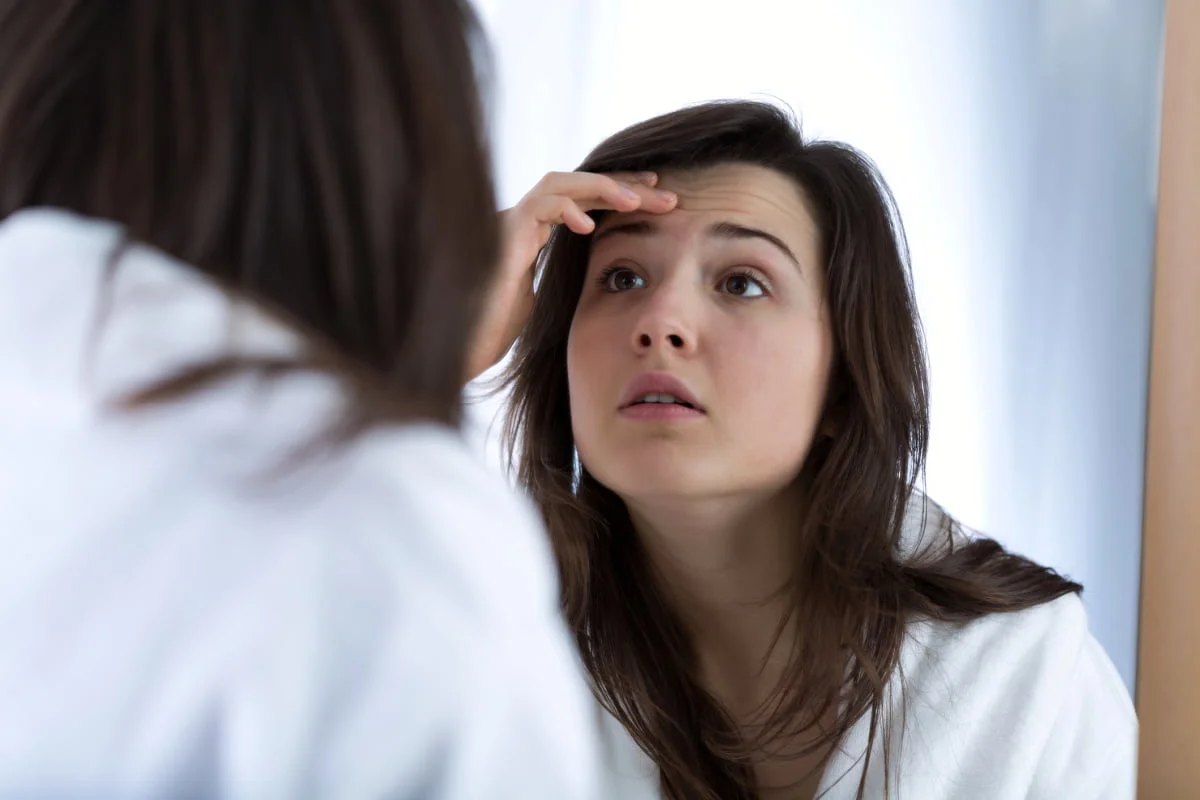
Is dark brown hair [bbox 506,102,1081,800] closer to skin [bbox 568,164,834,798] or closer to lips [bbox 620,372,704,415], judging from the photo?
skin [bbox 568,164,834,798]

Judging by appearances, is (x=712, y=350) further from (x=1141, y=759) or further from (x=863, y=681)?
(x=1141, y=759)

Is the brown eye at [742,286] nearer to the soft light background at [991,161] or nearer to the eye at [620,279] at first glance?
the eye at [620,279]

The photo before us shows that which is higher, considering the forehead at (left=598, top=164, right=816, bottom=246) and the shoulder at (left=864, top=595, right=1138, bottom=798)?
the forehead at (left=598, top=164, right=816, bottom=246)

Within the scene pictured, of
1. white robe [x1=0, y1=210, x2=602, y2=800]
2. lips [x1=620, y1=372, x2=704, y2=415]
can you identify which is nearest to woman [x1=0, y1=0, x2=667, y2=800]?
white robe [x1=0, y1=210, x2=602, y2=800]

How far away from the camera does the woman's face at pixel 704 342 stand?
1.02 meters

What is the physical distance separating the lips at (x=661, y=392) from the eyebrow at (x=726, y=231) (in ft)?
0.53

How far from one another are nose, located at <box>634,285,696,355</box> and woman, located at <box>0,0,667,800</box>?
1.76ft

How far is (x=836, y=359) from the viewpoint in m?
1.14

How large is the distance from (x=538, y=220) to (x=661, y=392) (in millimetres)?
238

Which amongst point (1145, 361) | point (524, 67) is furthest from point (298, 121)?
point (1145, 361)

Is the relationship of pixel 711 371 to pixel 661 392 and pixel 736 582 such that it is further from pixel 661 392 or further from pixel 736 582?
→ pixel 736 582

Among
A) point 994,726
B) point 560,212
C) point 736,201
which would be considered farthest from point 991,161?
point 994,726

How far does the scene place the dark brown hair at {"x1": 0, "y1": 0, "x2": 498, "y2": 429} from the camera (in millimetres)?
469


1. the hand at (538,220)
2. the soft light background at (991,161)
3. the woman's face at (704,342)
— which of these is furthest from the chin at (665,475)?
the soft light background at (991,161)
